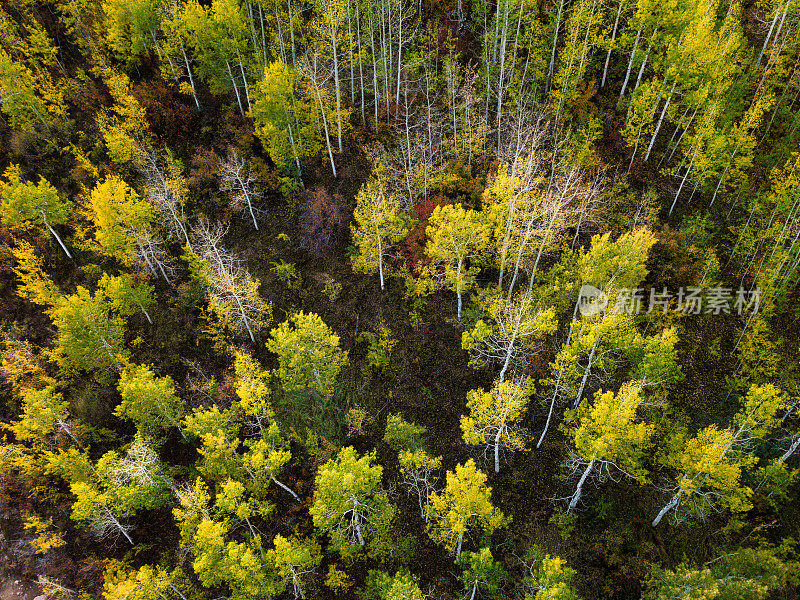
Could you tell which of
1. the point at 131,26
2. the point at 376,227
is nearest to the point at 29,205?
the point at 131,26

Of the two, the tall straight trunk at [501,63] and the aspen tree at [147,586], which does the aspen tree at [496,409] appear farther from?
the tall straight trunk at [501,63]

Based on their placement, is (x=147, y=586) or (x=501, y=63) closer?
(x=147, y=586)

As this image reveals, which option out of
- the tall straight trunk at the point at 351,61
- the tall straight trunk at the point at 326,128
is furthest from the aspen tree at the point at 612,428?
the tall straight trunk at the point at 351,61

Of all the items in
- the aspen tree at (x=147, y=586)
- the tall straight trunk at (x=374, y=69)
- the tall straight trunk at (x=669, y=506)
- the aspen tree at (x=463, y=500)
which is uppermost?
the tall straight trunk at (x=374, y=69)

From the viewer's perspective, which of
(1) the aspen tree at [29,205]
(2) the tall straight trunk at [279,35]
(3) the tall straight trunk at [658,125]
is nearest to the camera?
(1) the aspen tree at [29,205]

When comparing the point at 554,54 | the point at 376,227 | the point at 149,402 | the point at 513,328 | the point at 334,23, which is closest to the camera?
the point at 513,328

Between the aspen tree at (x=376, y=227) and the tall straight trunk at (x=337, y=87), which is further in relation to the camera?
the tall straight trunk at (x=337, y=87)

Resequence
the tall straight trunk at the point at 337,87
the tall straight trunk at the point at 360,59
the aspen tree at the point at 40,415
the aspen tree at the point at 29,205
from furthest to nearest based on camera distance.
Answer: the tall straight trunk at the point at 360,59 → the tall straight trunk at the point at 337,87 → the aspen tree at the point at 29,205 → the aspen tree at the point at 40,415

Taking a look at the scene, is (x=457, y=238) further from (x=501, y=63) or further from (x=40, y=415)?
(x=40, y=415)

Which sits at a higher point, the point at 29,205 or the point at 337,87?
the point at 337,87
